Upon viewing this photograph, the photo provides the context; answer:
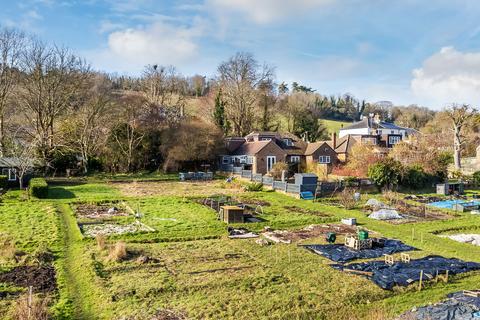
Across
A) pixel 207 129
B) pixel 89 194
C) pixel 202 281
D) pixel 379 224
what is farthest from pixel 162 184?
pixel 202 281

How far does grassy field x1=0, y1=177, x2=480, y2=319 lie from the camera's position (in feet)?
36.6

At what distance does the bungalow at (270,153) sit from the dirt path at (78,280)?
92.9 feet

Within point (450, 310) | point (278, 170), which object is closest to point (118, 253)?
point (450, 310)

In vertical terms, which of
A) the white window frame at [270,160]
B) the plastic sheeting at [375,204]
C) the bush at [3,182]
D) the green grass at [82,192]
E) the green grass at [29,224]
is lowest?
the green grass at [29,224]

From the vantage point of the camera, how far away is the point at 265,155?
1815 inches

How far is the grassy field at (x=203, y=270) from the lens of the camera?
1114 centimetres

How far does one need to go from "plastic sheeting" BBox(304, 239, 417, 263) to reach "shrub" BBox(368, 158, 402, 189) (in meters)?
16.4

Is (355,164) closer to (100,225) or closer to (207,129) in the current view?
(207,129)

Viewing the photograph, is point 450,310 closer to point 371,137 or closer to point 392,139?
point 371,137

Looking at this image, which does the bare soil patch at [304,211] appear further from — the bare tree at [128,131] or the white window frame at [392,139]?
the white window frame at [392,139]

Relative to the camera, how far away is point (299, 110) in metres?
72.5

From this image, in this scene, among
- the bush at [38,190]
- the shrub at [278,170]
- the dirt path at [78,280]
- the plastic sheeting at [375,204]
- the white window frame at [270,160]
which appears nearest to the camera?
the dirt path at [78,280]

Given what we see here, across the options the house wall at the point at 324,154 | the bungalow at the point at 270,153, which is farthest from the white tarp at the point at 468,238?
the house wall at the point at 324,154

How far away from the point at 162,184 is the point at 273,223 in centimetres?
2000
